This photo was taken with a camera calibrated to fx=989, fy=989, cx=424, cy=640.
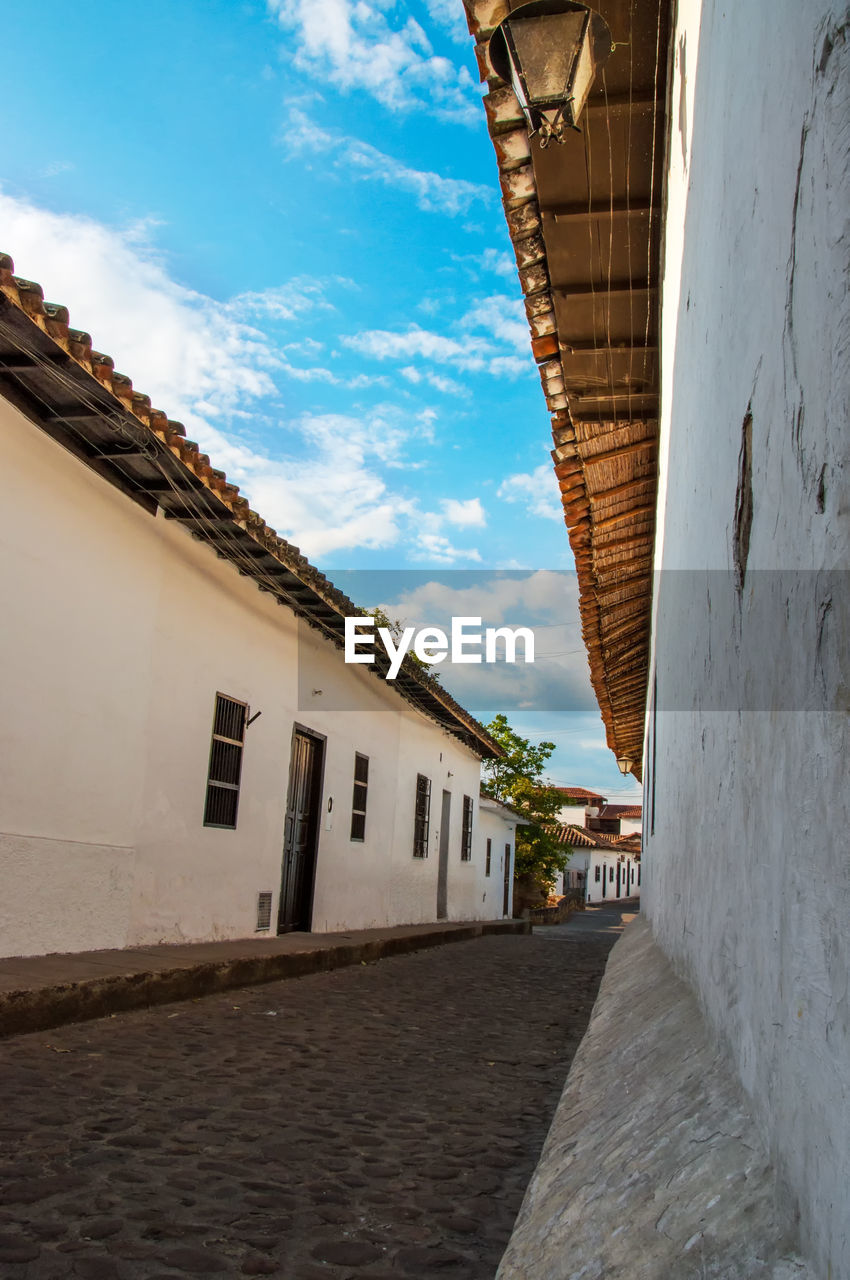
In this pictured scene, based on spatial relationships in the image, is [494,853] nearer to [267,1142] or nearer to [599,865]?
[267,1142]

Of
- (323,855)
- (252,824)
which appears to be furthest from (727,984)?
(323,855)

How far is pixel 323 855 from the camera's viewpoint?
11.1 metres

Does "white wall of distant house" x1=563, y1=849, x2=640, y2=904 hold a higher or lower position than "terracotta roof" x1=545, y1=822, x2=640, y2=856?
lower

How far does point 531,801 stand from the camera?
29.3 m

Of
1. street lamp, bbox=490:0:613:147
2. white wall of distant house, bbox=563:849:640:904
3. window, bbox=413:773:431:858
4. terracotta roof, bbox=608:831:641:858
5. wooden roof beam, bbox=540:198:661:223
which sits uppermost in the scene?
wooden roof beam, bbox=540:198:661:223

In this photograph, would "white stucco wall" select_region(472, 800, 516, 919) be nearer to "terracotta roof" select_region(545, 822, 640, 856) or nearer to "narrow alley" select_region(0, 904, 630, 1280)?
"terracotta roof" select_region(545, 822, 640, 856)

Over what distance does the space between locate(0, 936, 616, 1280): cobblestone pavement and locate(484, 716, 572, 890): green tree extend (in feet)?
76.8

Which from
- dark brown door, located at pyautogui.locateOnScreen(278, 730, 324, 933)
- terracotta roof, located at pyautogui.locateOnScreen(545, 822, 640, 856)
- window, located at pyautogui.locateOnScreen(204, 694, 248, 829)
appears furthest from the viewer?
terracotta roof, located at pyautogui.locateOnScreen(545, 822, 640, 856)

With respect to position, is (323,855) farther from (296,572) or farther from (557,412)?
(557,412)

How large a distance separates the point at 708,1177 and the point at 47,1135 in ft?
7.95

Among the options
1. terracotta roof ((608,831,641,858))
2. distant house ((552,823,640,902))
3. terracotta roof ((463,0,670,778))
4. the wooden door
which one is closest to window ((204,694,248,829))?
terracotta roof ((463,0,670,778))

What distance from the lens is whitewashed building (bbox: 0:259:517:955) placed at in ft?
18.8

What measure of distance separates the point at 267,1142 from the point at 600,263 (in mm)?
3602

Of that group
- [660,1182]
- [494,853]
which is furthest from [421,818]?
[660,1182]
